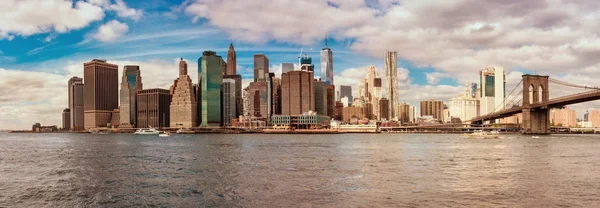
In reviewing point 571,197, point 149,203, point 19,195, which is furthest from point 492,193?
point 19,195

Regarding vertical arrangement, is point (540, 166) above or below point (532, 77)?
below

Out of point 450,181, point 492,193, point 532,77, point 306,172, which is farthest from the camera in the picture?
point 532,77

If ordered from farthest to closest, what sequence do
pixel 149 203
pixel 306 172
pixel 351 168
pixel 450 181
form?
pixel 351 168 < pixel 306 172 < pixel 450 181 < pixel 149 203

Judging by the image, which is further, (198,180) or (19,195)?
(198,180)

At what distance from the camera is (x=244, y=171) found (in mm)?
42625

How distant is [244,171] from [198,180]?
657 cm

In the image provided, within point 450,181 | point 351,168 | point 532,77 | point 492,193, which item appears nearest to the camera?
point 492,193

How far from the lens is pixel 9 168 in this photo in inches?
1844

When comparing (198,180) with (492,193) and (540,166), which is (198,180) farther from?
(540,166)

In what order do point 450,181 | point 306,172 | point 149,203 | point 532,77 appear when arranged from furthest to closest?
1. point 532,77
2. point 306,172
3. point 450,181
4. point 149,203

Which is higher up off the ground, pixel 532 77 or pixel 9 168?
pixel 532 77

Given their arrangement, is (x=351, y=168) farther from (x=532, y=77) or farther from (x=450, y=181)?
(x=532, y=77)

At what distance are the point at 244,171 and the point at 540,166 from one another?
85.6ft

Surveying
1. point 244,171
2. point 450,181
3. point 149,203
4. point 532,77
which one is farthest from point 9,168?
point 532,77
